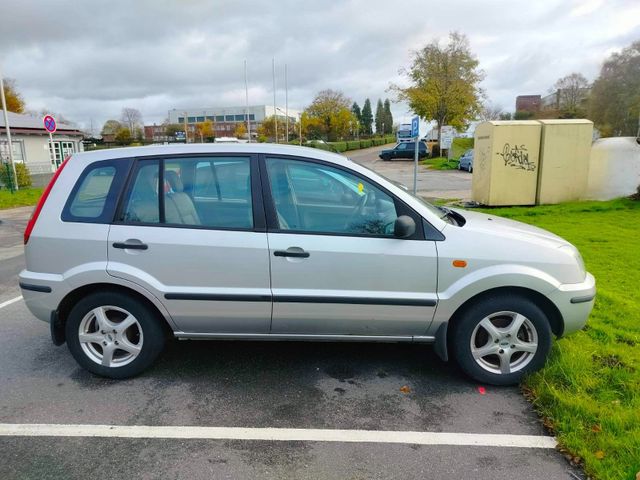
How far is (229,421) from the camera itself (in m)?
3.15

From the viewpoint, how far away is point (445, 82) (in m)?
40.8

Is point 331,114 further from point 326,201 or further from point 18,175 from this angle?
point 326,201

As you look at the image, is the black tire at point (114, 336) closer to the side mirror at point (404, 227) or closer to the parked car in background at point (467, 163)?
the side mirror at point (404, 227)

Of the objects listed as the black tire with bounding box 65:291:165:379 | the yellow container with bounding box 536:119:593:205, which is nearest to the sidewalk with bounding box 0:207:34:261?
the black tire with bounding box 65:291:165:379

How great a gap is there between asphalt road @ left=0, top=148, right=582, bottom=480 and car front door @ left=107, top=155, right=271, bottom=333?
20.6 inches

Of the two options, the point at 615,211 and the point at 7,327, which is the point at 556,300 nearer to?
the point at 7,327

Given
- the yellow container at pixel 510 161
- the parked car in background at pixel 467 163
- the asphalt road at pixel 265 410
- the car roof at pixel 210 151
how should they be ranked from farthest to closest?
the parked car in background at pixel 467 163 → the yellow container at pixel 510 161 → the car roof at pixel 210 151 → the asphalt road at pixel 265 410

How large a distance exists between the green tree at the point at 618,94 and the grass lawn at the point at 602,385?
1709 inches

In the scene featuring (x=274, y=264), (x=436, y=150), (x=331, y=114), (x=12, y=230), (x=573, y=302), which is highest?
(x=331, y=114)

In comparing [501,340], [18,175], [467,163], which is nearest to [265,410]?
[501,340]

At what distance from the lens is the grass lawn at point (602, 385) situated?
2.74 m

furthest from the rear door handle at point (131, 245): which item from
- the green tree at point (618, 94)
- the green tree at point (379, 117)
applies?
the green tree at point (379, 117)

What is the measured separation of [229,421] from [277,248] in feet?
3.92

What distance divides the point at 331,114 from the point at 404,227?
6249 centimetres
